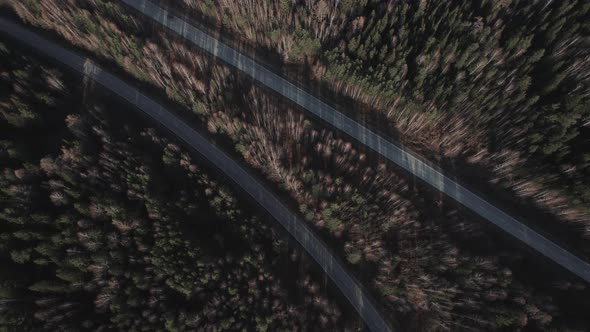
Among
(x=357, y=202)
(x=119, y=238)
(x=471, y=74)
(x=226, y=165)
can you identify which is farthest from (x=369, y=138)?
(x=119, y=238)

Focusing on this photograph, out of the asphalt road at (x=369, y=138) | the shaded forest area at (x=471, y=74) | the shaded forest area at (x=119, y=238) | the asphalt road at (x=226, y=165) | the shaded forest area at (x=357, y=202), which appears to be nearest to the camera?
the shaded forest area at (x=119, y=238)

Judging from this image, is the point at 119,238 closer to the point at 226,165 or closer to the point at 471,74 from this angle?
the point at 226,165

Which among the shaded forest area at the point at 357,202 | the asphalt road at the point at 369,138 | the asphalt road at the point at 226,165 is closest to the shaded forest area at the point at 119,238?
the asphalt road at the point at 226,165

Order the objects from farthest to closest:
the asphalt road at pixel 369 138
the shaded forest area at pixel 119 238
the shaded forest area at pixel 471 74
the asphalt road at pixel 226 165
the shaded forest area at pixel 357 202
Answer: the asphalt road at pixel 369 138 < the shaded forest area at pixel 471 74 < the asphalt road at pixel 226 165 < the shaded forest area at pixel 357 202 < the shaded forest area at pixel 119 238

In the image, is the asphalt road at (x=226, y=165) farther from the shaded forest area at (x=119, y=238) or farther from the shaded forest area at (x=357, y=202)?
the shaded forest area at (x=119, y=238)

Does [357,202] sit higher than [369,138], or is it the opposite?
[369,138]

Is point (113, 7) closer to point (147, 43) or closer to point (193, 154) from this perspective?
point (147, 43)
